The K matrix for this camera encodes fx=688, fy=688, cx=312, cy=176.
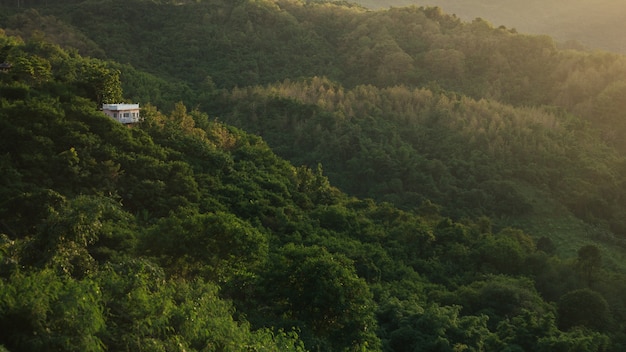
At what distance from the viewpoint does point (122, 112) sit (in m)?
32.2

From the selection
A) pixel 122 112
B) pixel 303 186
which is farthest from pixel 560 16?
pixel 122 112

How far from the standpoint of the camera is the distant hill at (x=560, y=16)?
4289 inches

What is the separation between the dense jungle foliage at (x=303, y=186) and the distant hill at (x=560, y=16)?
40.2 meters

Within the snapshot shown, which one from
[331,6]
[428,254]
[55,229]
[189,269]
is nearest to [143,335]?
[55,229]

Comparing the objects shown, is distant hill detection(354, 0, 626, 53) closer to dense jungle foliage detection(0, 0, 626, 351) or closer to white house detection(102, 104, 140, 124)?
dense jungle foliage detection(0, 0, 626, 351)

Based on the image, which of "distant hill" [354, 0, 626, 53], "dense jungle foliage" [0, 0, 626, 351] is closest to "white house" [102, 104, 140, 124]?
"dense jungle foliage" [0, 0, 626, 351]

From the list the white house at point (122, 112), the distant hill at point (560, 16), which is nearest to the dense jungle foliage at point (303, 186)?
the white house at point (122, 112)

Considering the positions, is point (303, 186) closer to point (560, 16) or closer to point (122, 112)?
point (122, 112)

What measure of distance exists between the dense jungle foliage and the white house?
35.9 inches

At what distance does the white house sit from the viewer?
3173 centimetres

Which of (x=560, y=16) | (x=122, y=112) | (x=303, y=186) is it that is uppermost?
(x=122, y=112)

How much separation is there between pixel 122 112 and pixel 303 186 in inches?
432

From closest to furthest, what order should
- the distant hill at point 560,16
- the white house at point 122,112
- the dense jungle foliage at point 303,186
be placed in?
the dense jungle foliage at point 303,186 < the white house at point 122,112 < the distant hill at point 560,16

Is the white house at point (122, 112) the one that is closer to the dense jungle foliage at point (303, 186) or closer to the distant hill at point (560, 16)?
the dense jungle foliage at point (303, 186)
